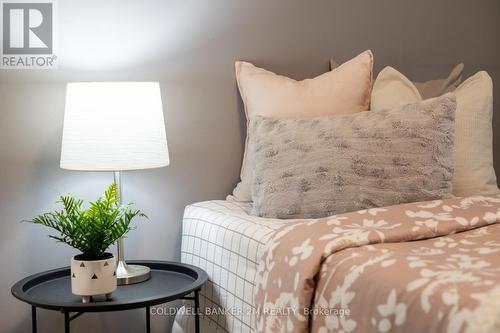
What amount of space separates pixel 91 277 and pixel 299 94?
3.15 ft

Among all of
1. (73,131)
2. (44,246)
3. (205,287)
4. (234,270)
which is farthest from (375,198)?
(44,246)

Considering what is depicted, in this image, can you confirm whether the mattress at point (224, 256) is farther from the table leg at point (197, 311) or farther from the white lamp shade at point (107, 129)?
the white lamp shade at point (107, 129)

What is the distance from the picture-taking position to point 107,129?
200cm

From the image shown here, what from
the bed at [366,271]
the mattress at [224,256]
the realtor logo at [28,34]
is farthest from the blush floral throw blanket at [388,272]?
the realtor logo at [28,34]

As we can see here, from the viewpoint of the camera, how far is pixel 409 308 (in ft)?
4.06

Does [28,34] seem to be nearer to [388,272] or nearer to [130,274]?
[130,274]

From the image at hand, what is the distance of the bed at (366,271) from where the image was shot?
47.3 inches

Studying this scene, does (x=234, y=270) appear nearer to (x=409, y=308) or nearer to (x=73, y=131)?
(x=73, y=131)

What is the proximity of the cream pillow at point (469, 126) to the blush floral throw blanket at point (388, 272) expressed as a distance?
0.42 m

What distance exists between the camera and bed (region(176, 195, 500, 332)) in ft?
3.94

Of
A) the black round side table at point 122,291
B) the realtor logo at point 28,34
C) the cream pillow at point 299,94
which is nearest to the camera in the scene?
the black round side table at point 122,291

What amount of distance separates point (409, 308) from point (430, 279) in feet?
0.22

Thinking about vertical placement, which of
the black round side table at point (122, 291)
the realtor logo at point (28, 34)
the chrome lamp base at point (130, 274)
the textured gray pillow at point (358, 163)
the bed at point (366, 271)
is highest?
the realtor logo at point (28, 34)

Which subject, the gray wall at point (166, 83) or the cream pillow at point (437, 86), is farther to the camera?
the cream pillow at point (437, 86)
